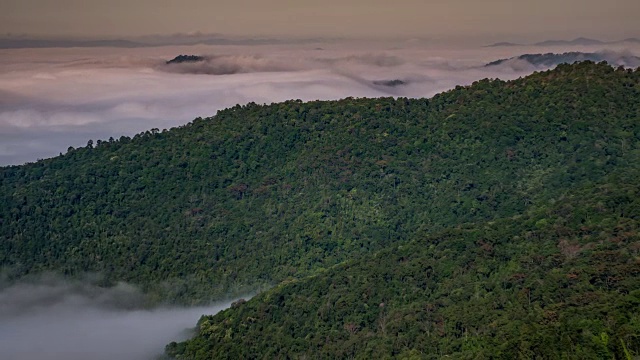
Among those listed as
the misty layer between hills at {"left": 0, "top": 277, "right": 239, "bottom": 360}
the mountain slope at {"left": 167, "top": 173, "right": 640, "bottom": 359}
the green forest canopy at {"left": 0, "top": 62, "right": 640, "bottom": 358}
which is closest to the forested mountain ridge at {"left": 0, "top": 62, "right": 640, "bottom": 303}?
the green forest canopy at {"left": 0, "top": 62, "right": 640, "bottom": 358}

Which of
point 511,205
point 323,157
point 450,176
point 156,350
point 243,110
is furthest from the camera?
point 243,110

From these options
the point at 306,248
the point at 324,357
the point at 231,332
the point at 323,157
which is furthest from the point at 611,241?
the point at 323,157

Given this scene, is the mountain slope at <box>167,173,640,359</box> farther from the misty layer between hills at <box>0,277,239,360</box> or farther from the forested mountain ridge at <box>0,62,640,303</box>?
the forested mountain ridge at <box>0,62,640,303</box>

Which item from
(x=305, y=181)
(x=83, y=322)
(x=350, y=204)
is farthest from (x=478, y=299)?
(x=83, y=322)

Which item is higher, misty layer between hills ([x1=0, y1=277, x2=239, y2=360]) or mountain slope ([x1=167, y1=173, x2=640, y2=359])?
mountain slope ([x1=167, y1=173, x2=640, y2=359])

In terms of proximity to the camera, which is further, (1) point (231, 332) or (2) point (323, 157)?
(2) point (323, 157)

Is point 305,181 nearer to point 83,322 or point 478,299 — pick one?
point 83,322

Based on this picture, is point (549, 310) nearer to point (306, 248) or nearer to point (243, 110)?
point (306, 248)
